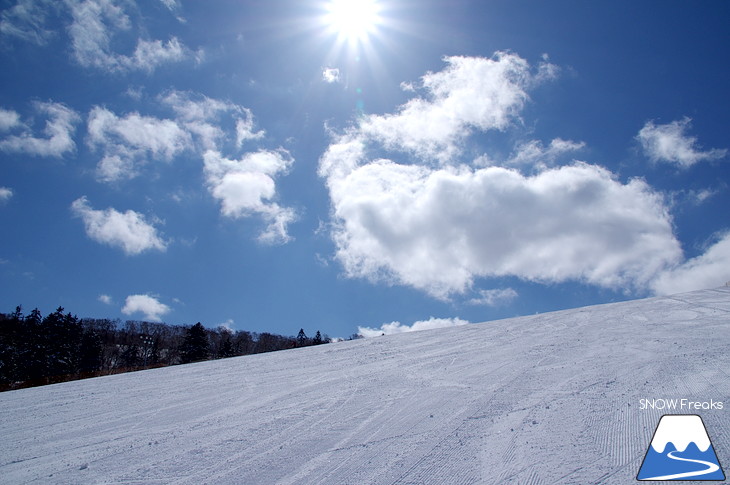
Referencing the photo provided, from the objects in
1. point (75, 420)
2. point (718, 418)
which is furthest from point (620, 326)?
point (75, 420)

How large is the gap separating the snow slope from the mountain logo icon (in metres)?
0.11

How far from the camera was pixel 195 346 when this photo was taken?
1779 inches

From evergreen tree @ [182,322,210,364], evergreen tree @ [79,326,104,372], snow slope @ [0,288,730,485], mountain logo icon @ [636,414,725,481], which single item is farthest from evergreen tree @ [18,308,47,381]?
mountain logo icon @ [636,414,725,481]

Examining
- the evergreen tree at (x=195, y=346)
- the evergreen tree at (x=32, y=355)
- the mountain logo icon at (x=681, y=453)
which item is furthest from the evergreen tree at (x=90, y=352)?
the mountain logo icon at (x=681, y=453)

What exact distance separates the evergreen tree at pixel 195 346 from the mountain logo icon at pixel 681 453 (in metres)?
46.5

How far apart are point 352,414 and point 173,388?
225 inches

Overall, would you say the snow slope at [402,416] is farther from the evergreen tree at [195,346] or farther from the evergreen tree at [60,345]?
the evergreen tree at [60,345]

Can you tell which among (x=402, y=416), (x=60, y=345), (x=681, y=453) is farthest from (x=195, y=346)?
(x=681, y=453)

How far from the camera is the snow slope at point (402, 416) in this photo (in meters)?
4.52

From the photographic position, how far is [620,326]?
10961 mm

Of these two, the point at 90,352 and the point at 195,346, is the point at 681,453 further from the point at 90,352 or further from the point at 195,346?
the point at 90,352

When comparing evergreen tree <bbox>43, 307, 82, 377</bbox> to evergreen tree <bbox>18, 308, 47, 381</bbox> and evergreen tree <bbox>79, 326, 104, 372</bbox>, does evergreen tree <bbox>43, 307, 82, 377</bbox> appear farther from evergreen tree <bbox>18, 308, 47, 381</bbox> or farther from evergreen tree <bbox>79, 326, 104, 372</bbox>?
evergreen tree <bbox>79, 326, 104, 372</bbox>

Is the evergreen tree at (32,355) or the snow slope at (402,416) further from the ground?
the evergreen tree at (32,355)

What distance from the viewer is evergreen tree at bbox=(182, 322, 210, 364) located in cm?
4474
